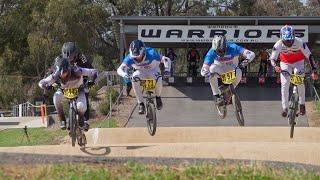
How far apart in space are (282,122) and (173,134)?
36.6 ft

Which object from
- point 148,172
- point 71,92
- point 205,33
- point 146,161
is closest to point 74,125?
point 71,92

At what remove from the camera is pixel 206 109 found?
29.0 meters

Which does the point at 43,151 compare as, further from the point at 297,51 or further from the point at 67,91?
the point at 297,51

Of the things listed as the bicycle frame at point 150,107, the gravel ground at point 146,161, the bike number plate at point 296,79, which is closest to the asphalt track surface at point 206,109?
the bicycle frame at point 150,107

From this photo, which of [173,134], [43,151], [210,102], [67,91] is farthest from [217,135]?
[210,102]

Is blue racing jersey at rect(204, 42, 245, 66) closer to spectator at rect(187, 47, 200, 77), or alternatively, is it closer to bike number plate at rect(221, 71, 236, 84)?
bike number plate at rect(221, 71, 236, 84)

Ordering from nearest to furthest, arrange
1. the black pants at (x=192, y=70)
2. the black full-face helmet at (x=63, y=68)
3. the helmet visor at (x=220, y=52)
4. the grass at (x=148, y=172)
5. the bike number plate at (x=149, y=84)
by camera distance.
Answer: the grass at (x=148, y=172), the black full-face helmet at (x=63, y=68), the bike number plate at (x=149, y=84), the helmet visor at (x=220, y=52), the black pants at (x=192, y=70)

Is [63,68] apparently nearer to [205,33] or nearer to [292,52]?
[292,52]

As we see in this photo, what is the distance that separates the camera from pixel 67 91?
491 inches

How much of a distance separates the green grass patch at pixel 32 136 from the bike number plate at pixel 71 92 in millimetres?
10410

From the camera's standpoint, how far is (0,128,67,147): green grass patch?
23516 millimetres

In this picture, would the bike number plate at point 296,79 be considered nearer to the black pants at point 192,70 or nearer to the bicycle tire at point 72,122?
the bicycle tire at point 72,122

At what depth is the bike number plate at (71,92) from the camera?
40.8 ft

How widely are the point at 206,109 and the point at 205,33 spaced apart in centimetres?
522
